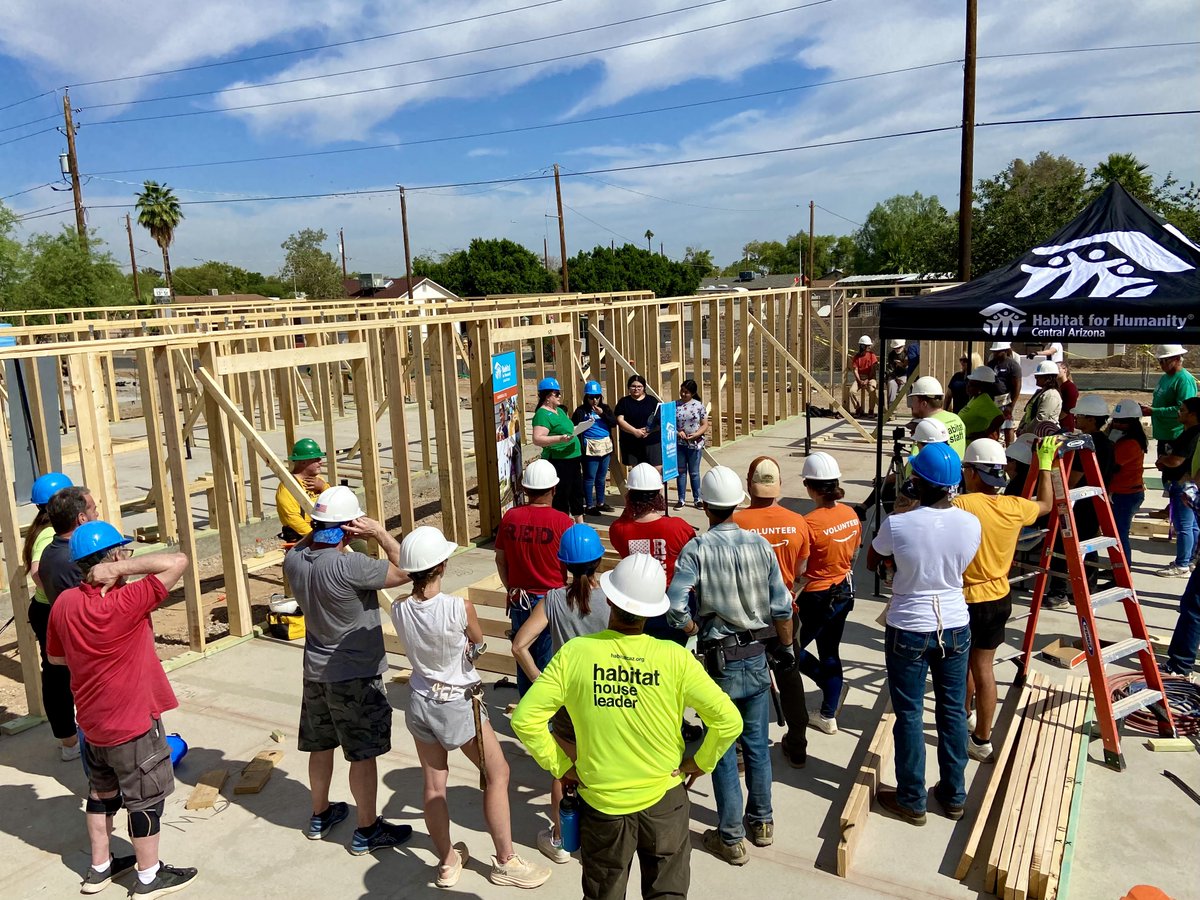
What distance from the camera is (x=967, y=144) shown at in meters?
16.0

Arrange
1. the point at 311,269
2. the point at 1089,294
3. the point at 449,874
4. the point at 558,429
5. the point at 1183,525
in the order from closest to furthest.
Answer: the point at 449,874
the point at 1089,294
the point at 1183,525
the point at 558,429
the point at 311,269

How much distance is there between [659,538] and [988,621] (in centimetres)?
182

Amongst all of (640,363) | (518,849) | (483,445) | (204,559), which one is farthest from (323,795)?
(640,363)

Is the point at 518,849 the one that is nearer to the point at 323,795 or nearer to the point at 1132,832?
the point at 323,795

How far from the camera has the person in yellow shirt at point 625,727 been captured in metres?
2.70

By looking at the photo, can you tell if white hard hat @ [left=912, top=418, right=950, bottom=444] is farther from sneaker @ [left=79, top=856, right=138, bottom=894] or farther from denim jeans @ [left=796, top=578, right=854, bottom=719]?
sneaker @ [left=79, top=856, right=138, bottom=894]

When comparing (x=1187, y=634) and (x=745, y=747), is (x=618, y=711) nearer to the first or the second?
(x=745, y=747)

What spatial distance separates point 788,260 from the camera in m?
105

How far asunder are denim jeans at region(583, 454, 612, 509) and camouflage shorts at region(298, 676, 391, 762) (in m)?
6.07

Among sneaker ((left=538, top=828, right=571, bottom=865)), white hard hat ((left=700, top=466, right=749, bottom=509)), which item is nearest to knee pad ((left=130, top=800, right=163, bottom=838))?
sneaker ((left=538, top=828, right=571, bottom=865))

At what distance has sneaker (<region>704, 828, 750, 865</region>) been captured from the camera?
12.8ft

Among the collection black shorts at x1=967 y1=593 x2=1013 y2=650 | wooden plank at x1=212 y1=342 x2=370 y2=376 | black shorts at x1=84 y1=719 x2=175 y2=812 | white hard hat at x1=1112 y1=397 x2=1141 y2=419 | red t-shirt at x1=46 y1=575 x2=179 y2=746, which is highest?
wooden plank at x1=212 y1=342 x2=370 y2=376

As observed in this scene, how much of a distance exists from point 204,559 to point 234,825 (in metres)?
6.26

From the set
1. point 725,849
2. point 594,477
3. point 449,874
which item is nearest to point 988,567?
point 725,849
